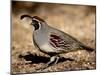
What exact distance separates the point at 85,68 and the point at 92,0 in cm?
93

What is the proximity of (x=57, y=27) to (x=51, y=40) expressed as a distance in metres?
0.19

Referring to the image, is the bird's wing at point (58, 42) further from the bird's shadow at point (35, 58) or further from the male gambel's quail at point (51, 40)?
the bird's shadow at point (35, 58)

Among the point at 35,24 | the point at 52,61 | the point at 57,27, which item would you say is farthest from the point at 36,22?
the point at 52,61

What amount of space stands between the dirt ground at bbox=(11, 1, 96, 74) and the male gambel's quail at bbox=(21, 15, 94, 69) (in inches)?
2.1

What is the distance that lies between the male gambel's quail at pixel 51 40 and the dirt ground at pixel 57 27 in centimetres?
5

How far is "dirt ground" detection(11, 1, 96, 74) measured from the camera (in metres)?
2.57

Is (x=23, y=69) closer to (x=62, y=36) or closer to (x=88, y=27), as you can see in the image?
(x=62, y=36)

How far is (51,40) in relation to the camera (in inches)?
107

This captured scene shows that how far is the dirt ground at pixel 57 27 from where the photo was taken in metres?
2.57

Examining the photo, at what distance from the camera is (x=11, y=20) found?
2.53 m

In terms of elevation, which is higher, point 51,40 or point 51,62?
point 51,40

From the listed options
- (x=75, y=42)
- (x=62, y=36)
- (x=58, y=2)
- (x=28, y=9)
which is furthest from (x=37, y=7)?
(x=75, y=42)

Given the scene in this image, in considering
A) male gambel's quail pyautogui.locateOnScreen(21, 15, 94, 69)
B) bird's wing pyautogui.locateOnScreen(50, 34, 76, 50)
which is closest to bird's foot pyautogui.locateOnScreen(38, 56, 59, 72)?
male gambel's quail pyautogui.locateOnScreen(21, 15, 94, 69)

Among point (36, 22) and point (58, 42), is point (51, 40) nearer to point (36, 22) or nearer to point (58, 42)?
point (58, 42)
